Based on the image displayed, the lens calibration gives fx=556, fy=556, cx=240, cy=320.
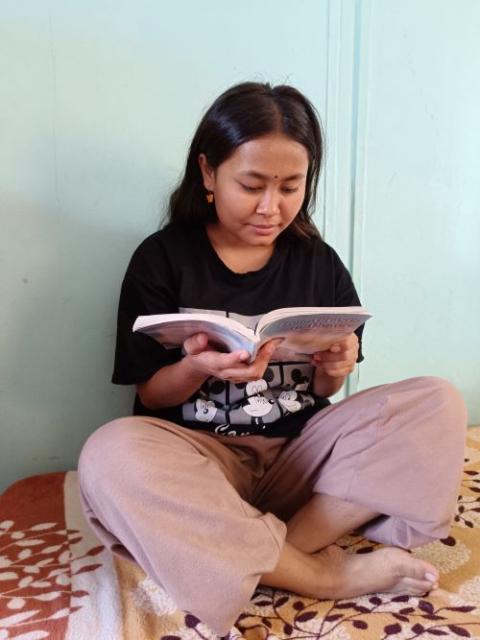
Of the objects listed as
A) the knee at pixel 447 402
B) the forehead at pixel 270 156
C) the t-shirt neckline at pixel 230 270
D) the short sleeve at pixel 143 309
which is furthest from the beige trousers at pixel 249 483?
the forehead at pixel 270 156

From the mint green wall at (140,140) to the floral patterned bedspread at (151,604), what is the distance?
29 cm

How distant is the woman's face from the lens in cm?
78

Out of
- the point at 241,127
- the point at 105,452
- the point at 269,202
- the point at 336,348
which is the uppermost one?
the point at 241,127

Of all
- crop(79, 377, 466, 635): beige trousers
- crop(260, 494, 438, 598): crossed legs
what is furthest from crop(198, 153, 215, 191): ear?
crop(260, 494, 438, 598): crossed legs

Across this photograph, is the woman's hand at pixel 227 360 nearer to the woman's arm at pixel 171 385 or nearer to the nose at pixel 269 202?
the woman's arm at pixel 171 385

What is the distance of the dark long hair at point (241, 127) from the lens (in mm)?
791

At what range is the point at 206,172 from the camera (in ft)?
2.84

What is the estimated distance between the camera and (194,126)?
1.03 m

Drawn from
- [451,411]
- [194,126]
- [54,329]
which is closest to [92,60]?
[194,126]

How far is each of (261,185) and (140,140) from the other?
0.33m

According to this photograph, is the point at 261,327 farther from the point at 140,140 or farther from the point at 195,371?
the point at 140,140

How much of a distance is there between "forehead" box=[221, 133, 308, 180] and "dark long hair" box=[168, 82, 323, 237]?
0.01 meters

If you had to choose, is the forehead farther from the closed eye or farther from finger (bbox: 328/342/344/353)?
finger (bbox: 328/342/344/353)

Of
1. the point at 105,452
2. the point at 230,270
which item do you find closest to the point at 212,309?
the point at 230,270
